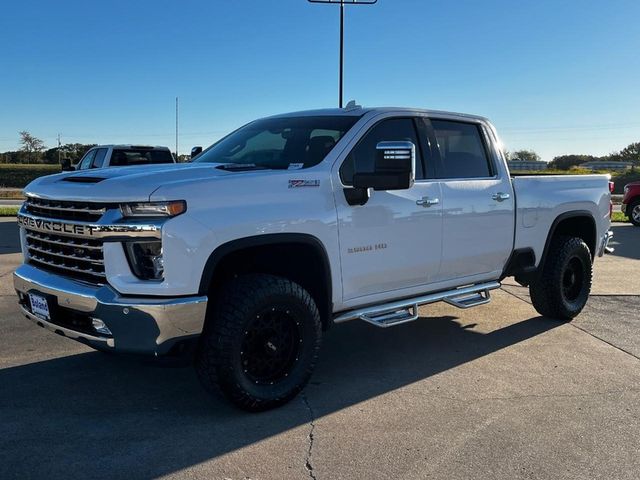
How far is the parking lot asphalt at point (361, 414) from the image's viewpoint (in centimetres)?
312

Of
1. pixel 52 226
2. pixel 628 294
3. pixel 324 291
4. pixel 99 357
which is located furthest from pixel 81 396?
pixel 628 294

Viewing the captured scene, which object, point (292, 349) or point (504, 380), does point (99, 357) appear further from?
point (504, 380)

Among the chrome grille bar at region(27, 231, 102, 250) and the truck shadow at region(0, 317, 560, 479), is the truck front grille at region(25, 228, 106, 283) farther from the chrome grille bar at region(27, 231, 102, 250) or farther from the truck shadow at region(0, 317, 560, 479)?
the truck shadow at region(0, 317, 560, 479)

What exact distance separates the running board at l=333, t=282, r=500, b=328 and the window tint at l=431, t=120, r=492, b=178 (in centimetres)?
101

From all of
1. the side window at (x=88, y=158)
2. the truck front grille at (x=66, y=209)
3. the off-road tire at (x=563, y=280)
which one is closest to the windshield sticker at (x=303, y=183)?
the truck front grille at (x=66, y=209)

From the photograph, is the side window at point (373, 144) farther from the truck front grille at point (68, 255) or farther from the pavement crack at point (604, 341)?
the pavement crack at point (604, 341)

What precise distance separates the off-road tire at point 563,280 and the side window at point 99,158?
31.6 feet

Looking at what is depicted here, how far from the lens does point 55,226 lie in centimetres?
365

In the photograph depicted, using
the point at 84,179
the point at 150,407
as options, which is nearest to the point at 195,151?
the point at 84,179

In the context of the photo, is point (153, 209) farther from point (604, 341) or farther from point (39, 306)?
point (604, 341)

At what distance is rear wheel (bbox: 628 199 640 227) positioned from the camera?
1695 cm

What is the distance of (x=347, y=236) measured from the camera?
4.08 meters

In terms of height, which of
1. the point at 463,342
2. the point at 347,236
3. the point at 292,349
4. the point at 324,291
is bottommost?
the point at 463,342

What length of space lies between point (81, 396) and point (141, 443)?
92 cm
